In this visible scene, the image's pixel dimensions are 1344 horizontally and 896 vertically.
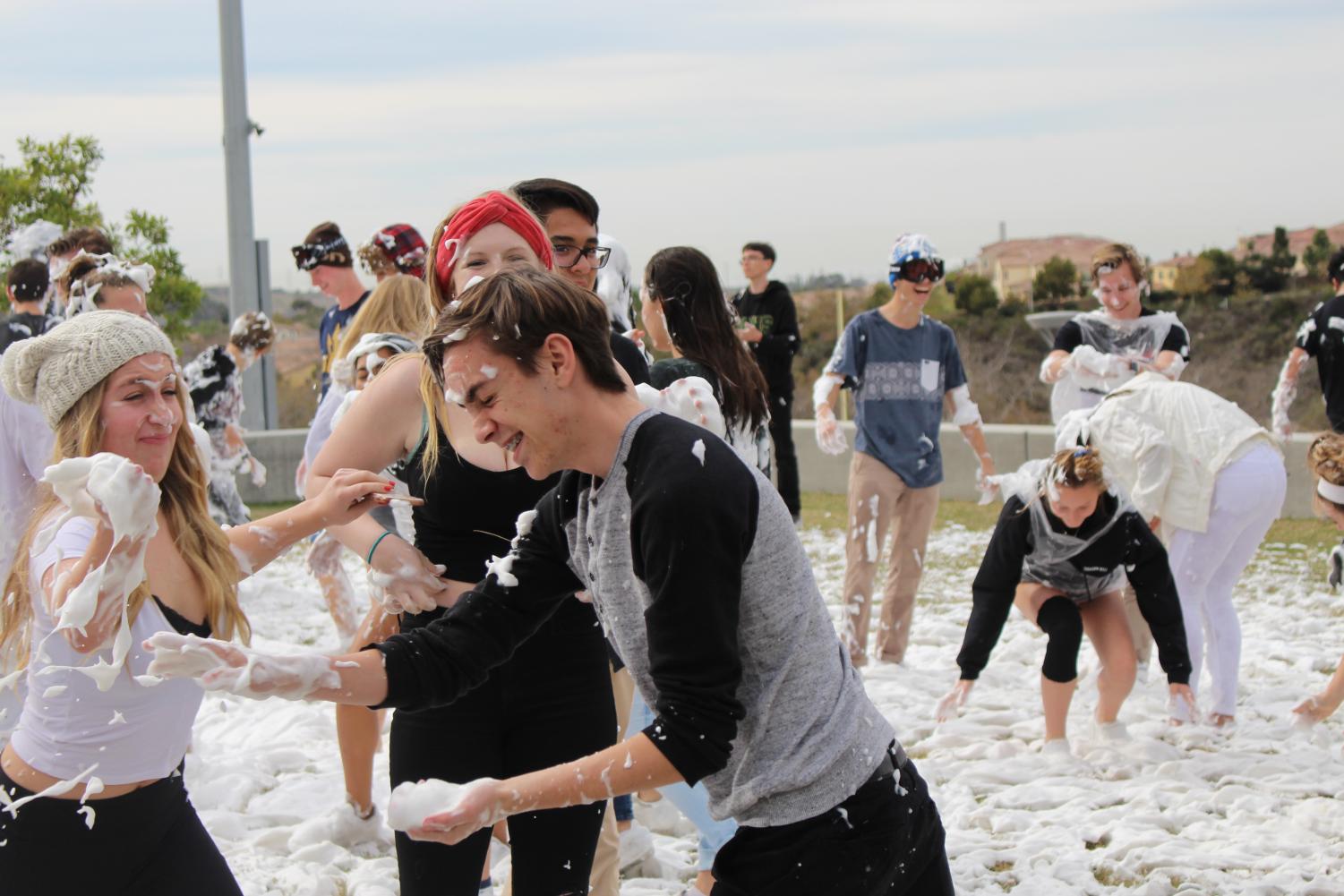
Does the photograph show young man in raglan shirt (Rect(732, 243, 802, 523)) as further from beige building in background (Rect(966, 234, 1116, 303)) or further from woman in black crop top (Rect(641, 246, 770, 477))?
beige building in background (Rect(966, 234, 1116, 303))

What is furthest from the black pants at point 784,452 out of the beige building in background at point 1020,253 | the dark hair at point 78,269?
the beige building in background at point 1020,253

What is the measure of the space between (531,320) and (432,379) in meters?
0.72

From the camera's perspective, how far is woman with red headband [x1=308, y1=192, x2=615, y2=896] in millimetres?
2422

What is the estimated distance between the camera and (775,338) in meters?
9.31

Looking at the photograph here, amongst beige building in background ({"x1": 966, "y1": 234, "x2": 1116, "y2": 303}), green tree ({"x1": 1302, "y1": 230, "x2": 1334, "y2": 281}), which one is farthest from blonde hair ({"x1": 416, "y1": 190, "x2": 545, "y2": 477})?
beige building in background ({"x1": 966, "y1": 234, "x2": 1116, "y2": 303})

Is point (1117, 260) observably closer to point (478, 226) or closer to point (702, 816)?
point (702, 816)

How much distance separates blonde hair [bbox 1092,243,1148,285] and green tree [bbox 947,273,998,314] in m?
17.8

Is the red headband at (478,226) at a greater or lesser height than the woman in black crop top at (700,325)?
greater

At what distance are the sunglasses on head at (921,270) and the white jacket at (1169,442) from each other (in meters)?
1.08

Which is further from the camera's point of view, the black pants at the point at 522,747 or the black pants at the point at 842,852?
the black pants at the point at 522,747

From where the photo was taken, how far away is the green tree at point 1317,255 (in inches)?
878

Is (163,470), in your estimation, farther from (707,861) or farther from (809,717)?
(707,861)

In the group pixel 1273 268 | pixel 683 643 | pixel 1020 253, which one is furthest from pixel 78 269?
pixel 1020 253

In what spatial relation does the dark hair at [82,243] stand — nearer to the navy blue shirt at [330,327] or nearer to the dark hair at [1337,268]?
the navy blue shirt at [330,327]
